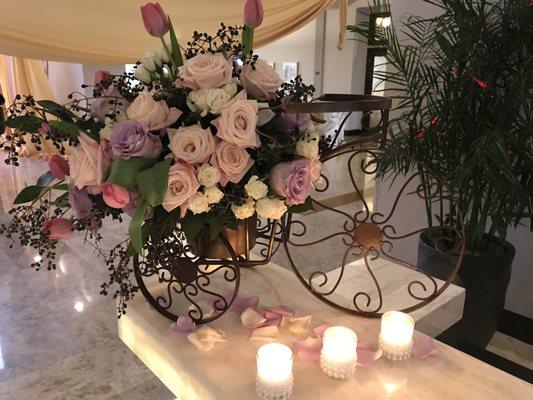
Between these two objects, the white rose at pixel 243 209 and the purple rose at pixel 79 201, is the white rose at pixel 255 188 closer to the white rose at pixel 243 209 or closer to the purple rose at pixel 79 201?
the white rose at pixel 243 209

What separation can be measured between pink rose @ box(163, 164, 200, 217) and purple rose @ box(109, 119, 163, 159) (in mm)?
57

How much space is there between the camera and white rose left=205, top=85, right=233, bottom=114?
773 millimetres

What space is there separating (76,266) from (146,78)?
225 cm

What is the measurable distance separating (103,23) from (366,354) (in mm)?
1394

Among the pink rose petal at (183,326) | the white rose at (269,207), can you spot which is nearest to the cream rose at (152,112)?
the white rose at (269,207)

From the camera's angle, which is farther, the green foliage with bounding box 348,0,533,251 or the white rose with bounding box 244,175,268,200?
the green foliage with bounding box 348,0,533,251

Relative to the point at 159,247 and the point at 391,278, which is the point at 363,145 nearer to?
the point at 159,247

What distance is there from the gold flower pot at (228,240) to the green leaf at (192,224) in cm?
7

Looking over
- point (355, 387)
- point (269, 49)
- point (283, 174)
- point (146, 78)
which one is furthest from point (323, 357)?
point (269, 49)

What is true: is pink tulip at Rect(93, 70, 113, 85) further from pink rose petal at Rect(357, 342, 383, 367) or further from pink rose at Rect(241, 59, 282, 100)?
pink rose petal at Rect(357, 342, 383, 367)

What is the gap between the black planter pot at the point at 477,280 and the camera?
76.4 inches

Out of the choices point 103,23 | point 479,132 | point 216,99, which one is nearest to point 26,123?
point 216,99

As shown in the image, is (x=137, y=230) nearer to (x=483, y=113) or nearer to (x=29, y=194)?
(x=29, y=194)

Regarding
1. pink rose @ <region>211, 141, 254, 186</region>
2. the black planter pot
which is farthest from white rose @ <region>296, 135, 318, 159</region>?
the black planter pot
